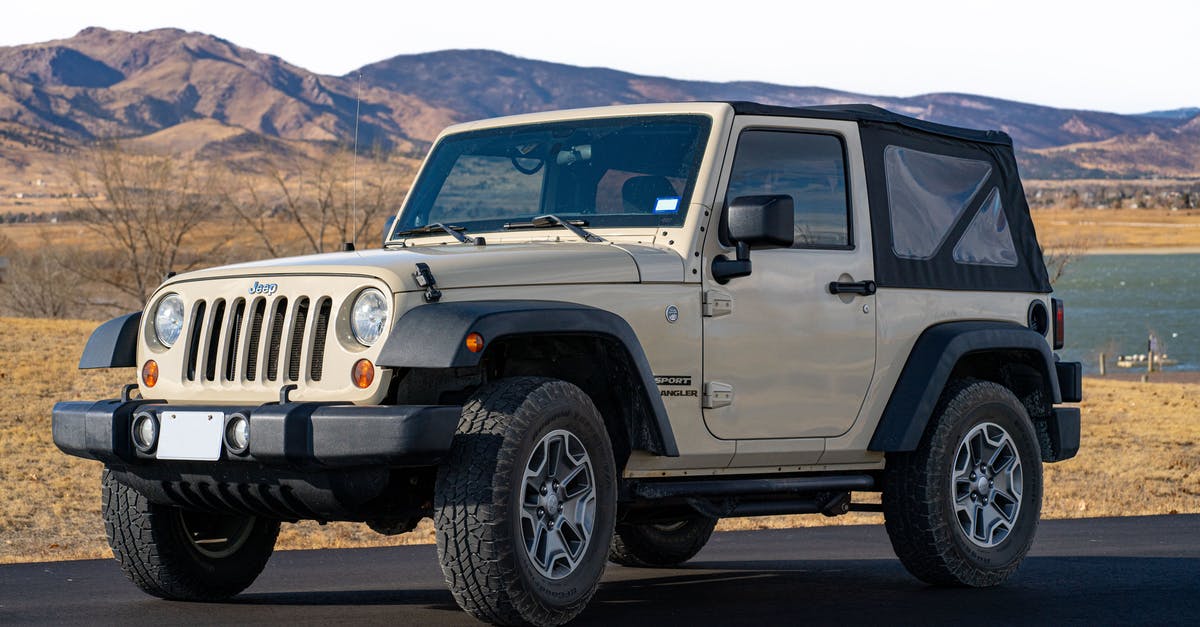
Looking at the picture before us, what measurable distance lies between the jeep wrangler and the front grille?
0.01m

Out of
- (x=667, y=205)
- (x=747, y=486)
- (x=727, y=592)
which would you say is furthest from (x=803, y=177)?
(x=727, y=592)

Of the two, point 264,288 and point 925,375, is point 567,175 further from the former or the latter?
point 925,375

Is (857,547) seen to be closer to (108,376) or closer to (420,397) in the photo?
(420,397)

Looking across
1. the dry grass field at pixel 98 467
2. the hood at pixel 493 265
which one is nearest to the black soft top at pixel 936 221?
the hood at pixel 493 265

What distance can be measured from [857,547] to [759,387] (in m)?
3.69

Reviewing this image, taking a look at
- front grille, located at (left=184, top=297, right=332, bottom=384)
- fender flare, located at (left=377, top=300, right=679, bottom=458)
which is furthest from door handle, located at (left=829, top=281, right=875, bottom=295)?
front grille, located at (left=184, top=297, right=332, bottom=384)

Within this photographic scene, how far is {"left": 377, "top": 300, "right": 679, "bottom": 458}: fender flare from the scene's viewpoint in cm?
532

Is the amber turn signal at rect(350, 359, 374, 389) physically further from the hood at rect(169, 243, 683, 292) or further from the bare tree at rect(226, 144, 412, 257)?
the bare tree at rect(226, 144, 412, 257)

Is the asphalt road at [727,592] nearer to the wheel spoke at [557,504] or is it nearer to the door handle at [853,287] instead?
the wheel spoke at [557,504]

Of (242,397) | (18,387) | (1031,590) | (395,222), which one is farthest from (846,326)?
(18,387)

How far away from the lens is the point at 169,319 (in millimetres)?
6316

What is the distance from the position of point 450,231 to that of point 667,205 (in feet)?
3.28

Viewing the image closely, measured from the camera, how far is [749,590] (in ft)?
24.7

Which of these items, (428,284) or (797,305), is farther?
(797,305)
